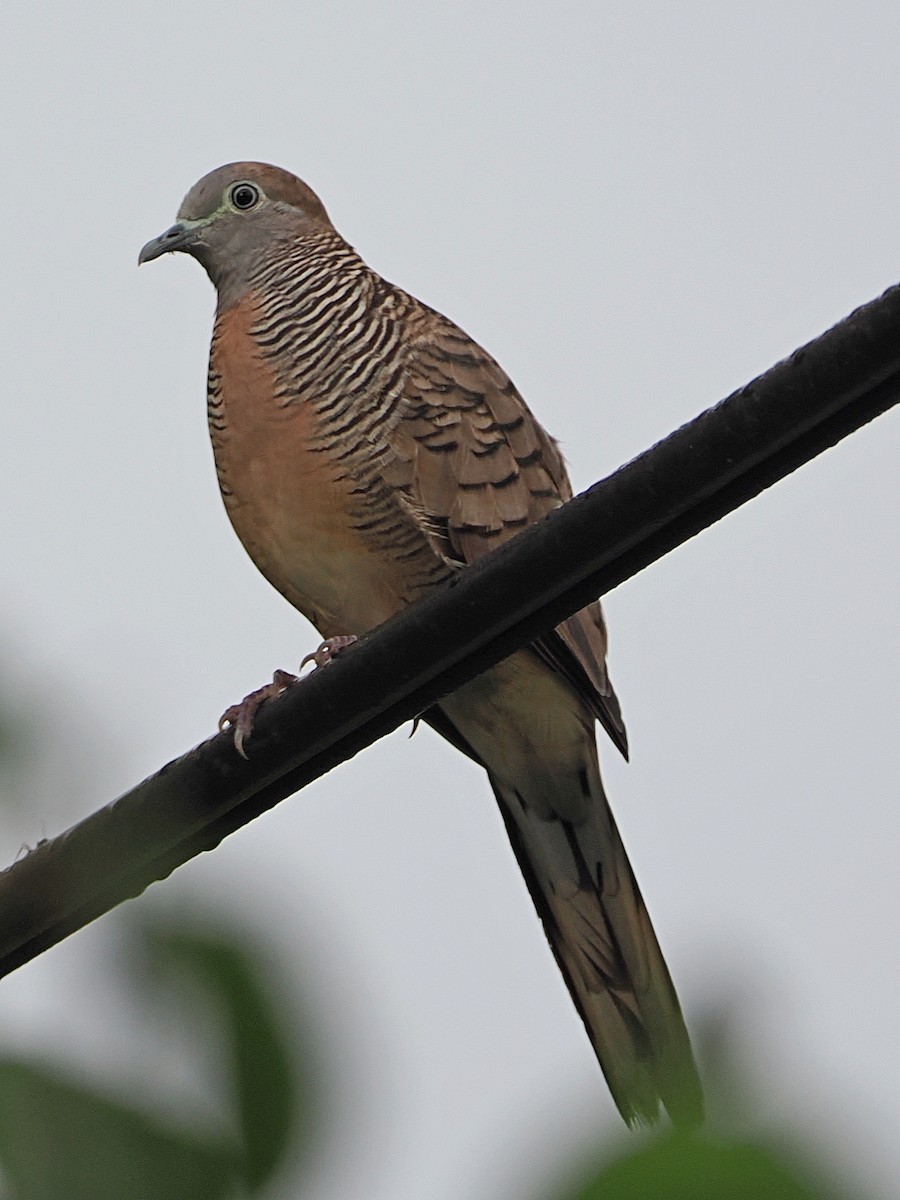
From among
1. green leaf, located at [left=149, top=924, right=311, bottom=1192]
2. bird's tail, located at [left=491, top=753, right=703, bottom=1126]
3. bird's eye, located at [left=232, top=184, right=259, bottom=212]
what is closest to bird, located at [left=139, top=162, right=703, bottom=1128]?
bird's tail, located at [left=491, top=753, right=703, bottom=1126]

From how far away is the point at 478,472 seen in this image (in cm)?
433

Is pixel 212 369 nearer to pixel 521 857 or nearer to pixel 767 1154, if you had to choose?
Result: pixel 521 857

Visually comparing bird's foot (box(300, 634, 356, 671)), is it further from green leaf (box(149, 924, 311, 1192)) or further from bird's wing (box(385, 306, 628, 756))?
green leaf (box(149, 924, 311, 1192))

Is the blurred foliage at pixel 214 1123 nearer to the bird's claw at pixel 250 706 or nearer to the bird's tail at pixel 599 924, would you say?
the bird's claw at pixel 250 706

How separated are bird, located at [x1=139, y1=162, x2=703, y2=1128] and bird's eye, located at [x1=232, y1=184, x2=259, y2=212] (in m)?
0.65

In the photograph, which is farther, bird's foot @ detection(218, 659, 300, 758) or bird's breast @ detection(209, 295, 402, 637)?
bird's breast @ detection(209, 295, 402, 637)

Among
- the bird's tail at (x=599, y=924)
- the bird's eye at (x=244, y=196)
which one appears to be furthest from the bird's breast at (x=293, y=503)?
the bird's eye at (x=244, y=196)

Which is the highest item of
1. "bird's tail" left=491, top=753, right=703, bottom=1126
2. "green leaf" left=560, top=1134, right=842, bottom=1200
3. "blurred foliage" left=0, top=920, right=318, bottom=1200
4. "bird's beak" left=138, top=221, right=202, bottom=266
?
"bird's beak" left=138, top=221, right=202, bottom=266

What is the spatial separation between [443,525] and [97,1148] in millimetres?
3689

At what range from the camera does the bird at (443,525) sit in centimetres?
425

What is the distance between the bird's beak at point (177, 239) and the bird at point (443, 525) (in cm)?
58

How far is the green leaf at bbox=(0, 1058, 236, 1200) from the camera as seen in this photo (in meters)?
0.56

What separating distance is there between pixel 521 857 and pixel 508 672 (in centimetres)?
57

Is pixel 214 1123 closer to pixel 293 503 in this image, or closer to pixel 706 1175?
pixel 706 1175
